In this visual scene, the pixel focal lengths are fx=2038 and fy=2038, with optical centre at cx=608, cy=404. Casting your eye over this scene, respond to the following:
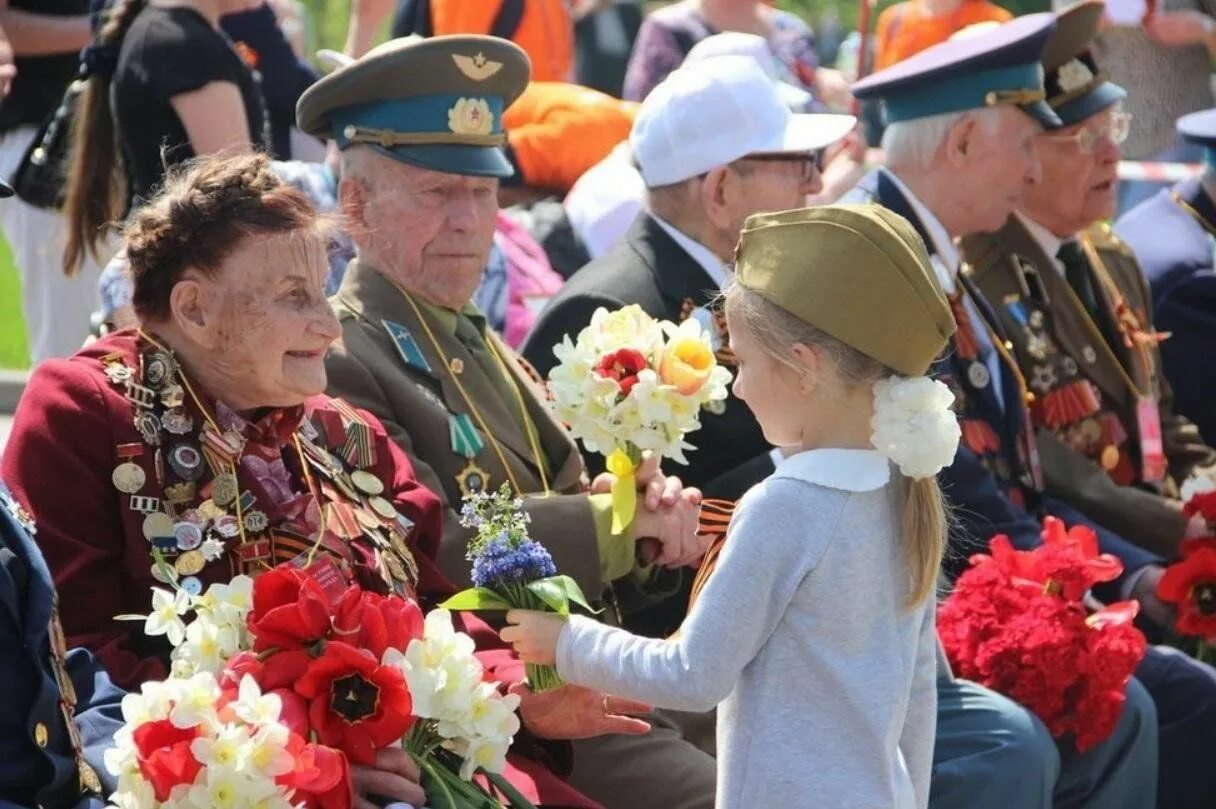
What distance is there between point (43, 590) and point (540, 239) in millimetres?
4084

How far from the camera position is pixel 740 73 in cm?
548

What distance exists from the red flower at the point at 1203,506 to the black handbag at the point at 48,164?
11.7 ft

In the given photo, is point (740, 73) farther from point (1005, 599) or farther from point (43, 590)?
point (43, 590)

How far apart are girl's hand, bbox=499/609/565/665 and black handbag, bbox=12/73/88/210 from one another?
11.3 feet

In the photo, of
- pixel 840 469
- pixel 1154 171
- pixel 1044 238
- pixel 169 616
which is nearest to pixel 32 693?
pixel 169 616

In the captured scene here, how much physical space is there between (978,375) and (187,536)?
8.42 feet

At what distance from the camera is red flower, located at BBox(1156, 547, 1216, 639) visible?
17.7 ft

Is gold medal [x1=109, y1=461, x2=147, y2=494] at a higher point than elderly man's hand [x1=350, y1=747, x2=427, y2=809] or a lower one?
higher

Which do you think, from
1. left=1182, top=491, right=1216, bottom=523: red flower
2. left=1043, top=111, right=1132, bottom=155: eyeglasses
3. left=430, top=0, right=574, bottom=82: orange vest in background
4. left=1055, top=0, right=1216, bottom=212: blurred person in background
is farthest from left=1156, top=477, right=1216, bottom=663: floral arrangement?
left=430, top=0, right=574, bottom=82: orange vest in background

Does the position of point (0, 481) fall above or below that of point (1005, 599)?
above

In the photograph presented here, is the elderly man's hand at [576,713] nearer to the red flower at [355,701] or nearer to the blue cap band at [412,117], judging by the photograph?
the red flower at [355,701]

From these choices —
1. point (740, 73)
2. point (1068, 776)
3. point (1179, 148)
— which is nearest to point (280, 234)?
point (740, 73)

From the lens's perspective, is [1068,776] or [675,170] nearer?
[1068,776]

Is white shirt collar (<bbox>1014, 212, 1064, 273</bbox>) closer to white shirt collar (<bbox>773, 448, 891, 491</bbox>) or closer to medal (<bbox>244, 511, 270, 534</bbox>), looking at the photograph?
white shirt collar (<bbox>773, 448, 891, 491</bbox>)
